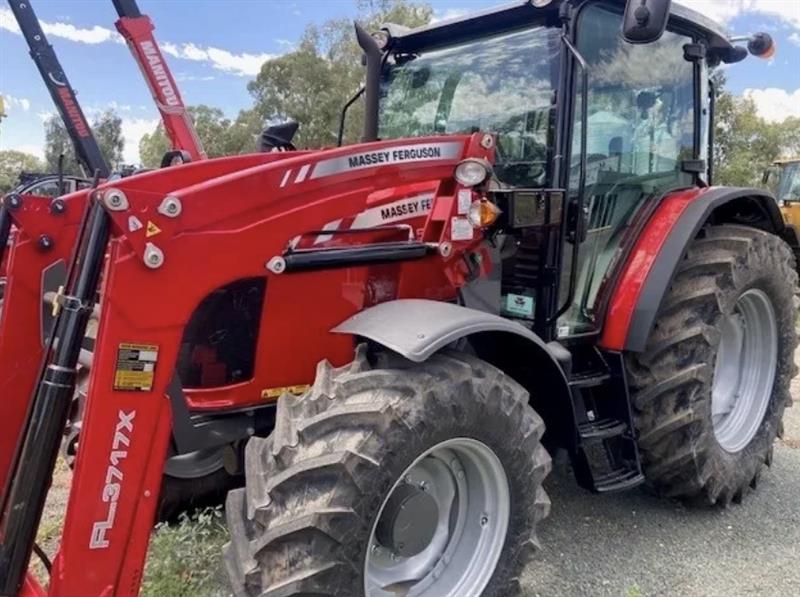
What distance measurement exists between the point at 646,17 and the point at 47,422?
2.44 m

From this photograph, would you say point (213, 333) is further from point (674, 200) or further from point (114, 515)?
point (674, 200)

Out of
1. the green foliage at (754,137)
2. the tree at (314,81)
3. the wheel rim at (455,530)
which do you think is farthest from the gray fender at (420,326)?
the green foliage at (754,137)

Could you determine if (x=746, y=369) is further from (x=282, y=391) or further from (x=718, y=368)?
(x=282, y=391)

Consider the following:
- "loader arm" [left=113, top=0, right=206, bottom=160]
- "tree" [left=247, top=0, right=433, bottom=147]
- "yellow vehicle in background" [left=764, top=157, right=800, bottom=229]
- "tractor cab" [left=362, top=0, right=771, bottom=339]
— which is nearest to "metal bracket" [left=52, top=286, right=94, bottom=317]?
"tractor cab" [left=362, top=0, right=771, bottom=339]

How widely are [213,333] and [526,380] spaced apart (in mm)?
1334

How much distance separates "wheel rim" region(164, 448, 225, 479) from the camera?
3182 mm

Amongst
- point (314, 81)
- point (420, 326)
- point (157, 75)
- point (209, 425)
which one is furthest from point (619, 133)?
point (314, 81)

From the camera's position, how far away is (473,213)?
3.01 m

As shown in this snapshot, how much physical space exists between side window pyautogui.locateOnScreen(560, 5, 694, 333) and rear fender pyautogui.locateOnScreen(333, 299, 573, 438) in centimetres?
46

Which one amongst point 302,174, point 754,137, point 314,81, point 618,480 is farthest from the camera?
point 754,137

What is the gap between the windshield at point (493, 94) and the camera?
3369mm

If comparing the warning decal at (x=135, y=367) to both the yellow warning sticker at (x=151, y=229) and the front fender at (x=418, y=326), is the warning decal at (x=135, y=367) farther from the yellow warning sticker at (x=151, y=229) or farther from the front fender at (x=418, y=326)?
the front fender at (x=418, y=326)

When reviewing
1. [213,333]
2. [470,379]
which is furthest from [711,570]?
[213,333]

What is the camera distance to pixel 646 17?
8.99ft
